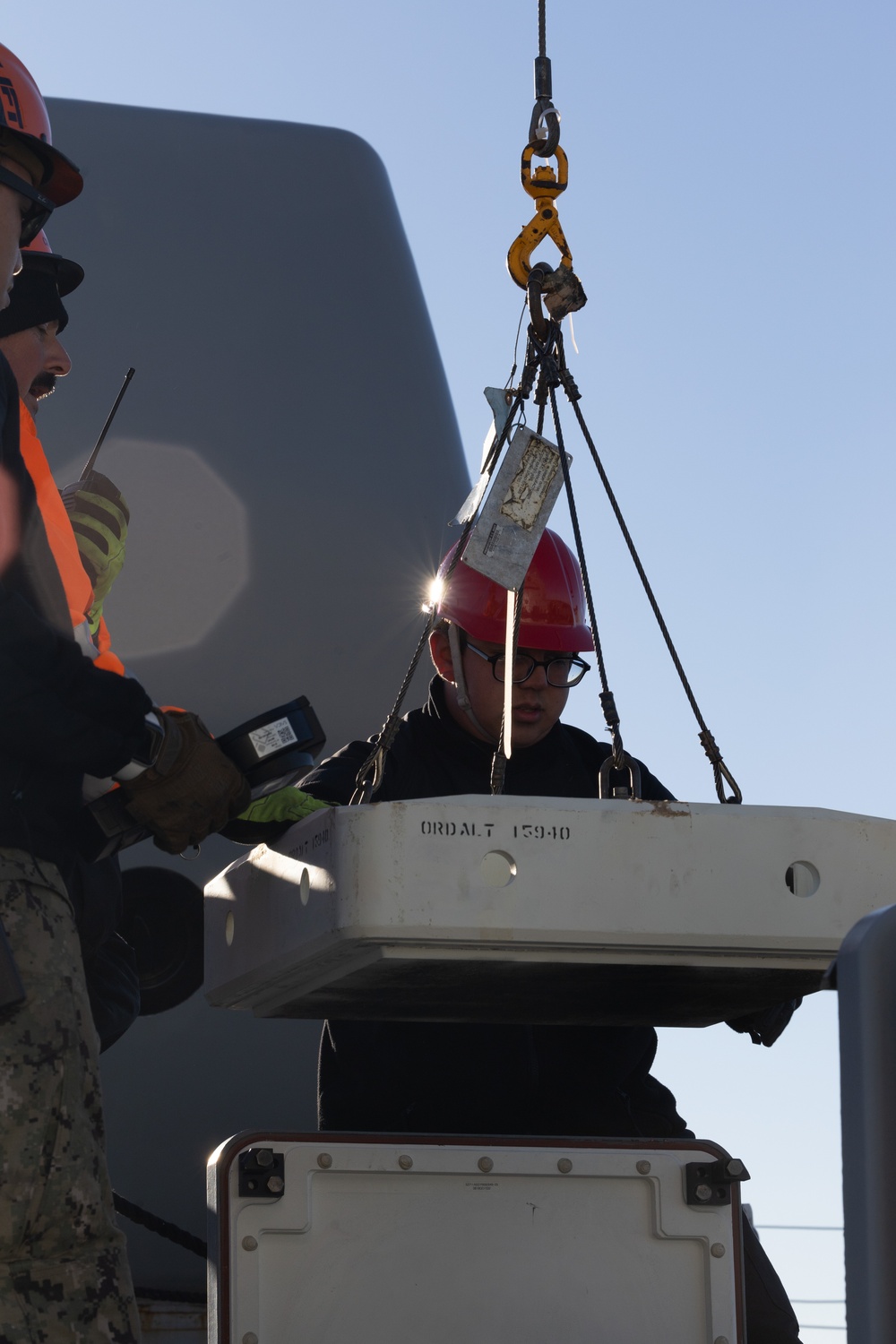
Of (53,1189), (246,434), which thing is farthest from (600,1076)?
(246,434)

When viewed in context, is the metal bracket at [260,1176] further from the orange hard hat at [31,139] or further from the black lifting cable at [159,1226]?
the orange hard hat at [31,139]

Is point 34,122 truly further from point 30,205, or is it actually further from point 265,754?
point 265,754

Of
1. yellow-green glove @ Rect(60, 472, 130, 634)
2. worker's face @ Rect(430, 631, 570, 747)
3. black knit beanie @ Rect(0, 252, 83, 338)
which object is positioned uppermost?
black knit beanie @ Rect(0, 252, 83, 338)

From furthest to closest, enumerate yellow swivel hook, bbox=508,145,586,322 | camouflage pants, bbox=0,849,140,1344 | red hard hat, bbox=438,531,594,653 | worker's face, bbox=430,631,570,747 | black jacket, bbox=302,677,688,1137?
red hard hat, bbox=438,531,594,653, worker's face, bbox=430,631,570,747, black jacket, bbox=302,677,688,1137, yellow swivel hook, bbox=508,145,586,322, camouflage pants, bbox=0,849,140,1344

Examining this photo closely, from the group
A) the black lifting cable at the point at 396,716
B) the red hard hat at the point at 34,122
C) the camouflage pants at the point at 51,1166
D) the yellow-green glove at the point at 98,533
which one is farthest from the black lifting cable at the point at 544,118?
the camouflage pants at the point at 51,1166

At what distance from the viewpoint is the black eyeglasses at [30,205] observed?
2.04 m

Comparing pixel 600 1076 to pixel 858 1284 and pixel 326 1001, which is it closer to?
pixel 326 1001

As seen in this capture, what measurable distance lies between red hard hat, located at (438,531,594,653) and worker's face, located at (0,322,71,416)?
2.68 ft

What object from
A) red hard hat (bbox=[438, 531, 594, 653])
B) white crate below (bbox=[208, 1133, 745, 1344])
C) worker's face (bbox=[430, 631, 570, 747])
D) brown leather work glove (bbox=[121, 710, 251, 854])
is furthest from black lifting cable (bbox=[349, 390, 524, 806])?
red hard hat (bbox=[438, 531, 594, 653])

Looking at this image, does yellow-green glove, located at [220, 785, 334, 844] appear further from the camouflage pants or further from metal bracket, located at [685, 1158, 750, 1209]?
metal bracket, located at [685, 1158, 750, 1209]

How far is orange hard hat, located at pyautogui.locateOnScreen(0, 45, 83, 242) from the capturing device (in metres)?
2.14

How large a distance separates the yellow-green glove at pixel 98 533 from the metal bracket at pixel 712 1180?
1567 mm

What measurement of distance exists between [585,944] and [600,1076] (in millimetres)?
1158

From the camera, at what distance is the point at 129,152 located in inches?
168
